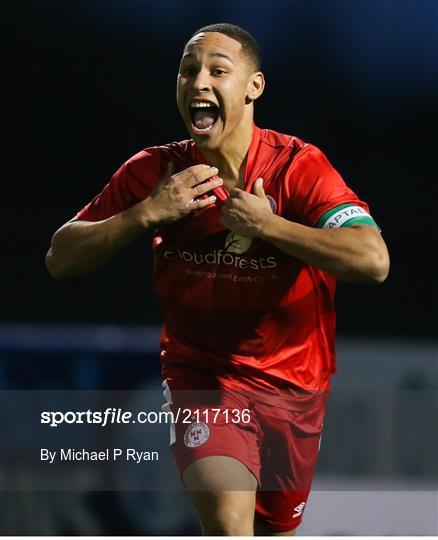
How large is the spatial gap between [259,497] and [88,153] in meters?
2.95

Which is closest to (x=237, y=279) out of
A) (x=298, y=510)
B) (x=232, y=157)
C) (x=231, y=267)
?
(x=231, y=267)

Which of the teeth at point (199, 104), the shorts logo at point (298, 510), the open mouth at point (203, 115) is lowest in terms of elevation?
the shorts logo at point (298, 510)

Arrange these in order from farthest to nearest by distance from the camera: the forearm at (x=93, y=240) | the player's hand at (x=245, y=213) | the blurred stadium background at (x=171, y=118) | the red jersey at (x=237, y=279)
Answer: the blurred stadium background at (x=171, y=118), the red jersey at (x=237, y=279), the forearm at (x=93, y=240), the player's hand at (x=245, y=213)

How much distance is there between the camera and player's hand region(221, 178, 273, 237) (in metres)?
3.76

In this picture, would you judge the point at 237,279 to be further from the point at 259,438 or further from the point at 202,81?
the point at 202,81

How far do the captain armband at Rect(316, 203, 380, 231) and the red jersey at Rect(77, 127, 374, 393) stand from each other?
0.11m

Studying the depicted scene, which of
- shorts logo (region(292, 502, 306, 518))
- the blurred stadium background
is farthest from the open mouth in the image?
the blurred stadium background

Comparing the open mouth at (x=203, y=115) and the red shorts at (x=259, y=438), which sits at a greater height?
the open mouth at (x=203, y=115)

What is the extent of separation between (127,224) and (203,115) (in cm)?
48

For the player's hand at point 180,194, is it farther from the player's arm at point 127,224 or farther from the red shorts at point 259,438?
the red shorts at point 259,438

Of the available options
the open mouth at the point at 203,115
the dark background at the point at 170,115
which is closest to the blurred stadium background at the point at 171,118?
the dark background at the point at 170,115

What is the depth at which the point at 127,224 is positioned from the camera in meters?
3.90

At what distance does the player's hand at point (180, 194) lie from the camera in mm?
3844

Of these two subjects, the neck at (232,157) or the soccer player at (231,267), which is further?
the neck at (232,157)
